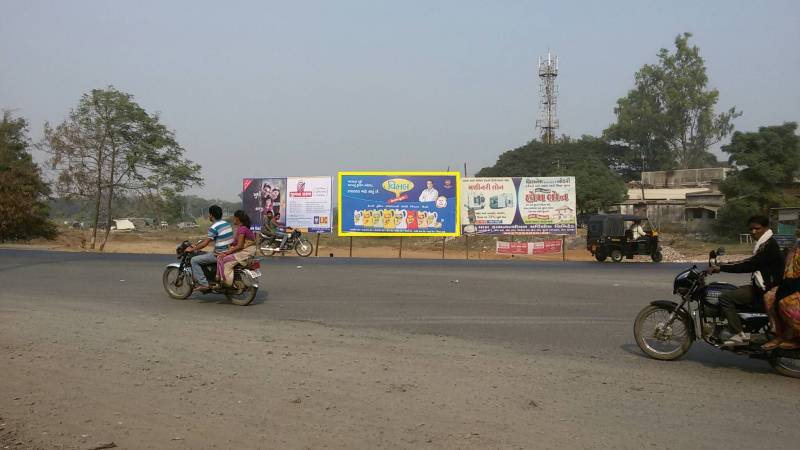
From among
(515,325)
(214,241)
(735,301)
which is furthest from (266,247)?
(735,301)

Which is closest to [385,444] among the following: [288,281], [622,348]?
[622,348]

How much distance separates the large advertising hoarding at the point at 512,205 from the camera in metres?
32.4

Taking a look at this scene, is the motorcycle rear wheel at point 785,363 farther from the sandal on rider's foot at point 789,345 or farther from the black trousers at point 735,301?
the black trousers at point 735,301

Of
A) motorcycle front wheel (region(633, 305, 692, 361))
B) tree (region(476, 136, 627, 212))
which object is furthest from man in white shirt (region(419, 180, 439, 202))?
tree (region(476, 136, 627, 212))

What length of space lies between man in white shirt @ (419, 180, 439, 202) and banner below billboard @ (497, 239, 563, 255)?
569 cm

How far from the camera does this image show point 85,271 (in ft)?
57.1

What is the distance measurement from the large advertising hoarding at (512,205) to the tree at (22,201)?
85.5 ft

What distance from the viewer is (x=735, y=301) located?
22.6ft

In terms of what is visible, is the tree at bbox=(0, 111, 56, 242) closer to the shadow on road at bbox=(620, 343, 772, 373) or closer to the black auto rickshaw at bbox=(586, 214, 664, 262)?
the black auto rickshaw at bbox=(586, 214, 664, 262)

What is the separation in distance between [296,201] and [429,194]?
6625 mm

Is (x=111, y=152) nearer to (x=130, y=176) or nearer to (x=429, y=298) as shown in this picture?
(x=130, y=176)

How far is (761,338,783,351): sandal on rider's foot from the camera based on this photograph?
6562mm

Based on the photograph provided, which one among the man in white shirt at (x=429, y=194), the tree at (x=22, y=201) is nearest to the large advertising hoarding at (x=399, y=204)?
the man in white shirt at (x=429, y=194)

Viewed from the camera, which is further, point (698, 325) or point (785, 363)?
point (698, 325)
